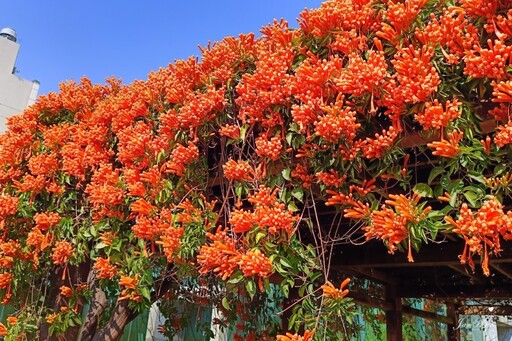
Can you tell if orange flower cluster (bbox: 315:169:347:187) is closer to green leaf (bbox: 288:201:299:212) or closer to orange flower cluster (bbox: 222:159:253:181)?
green leaf (bbox: 288:201:299:212)

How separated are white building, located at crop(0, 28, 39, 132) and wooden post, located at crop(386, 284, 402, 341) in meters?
6.26

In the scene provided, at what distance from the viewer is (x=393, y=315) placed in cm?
500

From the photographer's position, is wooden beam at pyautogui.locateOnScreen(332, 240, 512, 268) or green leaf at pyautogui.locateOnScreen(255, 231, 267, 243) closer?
green leaf at pyautogui.locateOnScreen(255, 231, 267, 243)

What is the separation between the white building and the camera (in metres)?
7.36

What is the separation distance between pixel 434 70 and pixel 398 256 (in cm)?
237

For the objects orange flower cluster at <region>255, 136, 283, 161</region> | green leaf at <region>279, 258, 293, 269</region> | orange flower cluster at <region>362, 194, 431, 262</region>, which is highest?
orange flower cluster at <region>255, 136, 283, 161</region>

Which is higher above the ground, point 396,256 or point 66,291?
point 396,256

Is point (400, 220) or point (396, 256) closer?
point (400, 220)

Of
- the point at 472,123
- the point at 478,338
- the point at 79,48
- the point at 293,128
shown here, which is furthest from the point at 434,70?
the point at 478,338

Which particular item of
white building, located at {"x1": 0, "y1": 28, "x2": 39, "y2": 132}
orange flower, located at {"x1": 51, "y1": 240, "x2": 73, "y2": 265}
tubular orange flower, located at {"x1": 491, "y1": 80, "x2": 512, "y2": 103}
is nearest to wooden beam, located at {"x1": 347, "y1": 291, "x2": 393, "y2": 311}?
orange flower, located at {"x1": 51, "y1": 240, "x2": 73, "y2": 265}

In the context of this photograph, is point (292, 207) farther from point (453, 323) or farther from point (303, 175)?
point (453, 323)

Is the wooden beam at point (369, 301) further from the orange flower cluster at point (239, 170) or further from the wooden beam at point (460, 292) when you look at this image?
the orange flower cluster at point (239, 170)

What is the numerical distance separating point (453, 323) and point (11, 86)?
783 centimetres

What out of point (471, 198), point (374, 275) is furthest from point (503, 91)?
point (374, 275)
